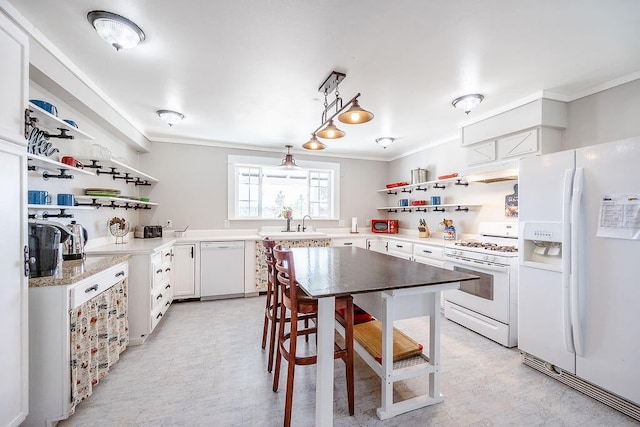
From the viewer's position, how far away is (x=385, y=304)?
5.27 feet

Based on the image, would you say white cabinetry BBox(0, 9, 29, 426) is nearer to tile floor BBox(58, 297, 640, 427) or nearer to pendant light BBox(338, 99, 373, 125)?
tile floor BBox(58, 297, 640, 427)

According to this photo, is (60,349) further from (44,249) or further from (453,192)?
(453,192)

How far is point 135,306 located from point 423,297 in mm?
2618

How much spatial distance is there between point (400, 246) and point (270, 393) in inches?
115

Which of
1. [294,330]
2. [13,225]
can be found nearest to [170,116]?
[13,225]

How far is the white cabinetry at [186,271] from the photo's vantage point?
3712 millimetres

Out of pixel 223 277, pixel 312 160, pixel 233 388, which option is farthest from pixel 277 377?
pixel 312 160

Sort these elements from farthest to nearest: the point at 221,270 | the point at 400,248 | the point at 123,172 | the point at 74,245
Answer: the point at 400,248 < the point at 221,270 < the point at 123,172 < the point at 74,245

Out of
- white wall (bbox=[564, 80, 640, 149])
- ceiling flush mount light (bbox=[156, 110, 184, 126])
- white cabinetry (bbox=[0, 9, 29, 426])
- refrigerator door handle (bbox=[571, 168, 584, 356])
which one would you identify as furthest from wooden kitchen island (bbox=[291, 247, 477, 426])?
ceiling flush mount light (bbox=[156, 110, 184, 126])

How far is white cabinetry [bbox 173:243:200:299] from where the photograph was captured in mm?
3712

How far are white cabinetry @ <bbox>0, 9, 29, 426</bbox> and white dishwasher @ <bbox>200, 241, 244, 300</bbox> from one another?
2363mm

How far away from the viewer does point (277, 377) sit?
1.88 m

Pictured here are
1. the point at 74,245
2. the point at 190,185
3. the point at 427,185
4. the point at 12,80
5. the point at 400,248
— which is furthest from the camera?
the point at 427,185

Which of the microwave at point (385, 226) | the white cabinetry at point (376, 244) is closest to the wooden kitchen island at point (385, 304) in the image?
the white cabinetry at point (376, 244)
